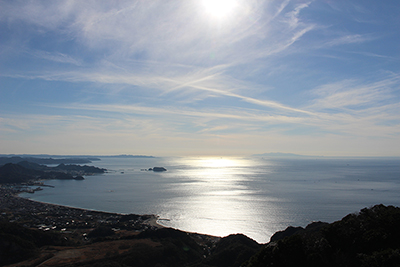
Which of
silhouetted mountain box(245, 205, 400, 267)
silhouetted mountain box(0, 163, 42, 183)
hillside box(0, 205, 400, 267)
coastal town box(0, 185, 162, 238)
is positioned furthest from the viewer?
silhouetted mountain box(0, 163, 42, 183)

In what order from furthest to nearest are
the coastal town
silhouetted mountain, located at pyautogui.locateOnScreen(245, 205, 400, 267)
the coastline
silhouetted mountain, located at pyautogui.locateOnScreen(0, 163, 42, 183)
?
1. silhouetted mountain, located at pyautogui.locateOnScreen(0, 163, 42, 183)
2. the coastline
3. the coastal town
4. silhouetted mountain, located at pyautogui.locateOnScreen(245, 205, 400, 267)

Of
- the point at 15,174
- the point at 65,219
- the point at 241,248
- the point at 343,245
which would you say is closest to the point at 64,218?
the point at 65,219

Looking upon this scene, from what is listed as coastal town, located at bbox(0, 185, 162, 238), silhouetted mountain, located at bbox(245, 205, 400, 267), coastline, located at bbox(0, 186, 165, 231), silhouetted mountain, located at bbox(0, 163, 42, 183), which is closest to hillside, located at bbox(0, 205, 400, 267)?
silhouetted mountain, located at bbox(245, 205, 400, 267)

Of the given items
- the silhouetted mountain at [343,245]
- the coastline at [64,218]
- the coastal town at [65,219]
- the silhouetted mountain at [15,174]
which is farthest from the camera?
the silhouetted mountain at [15,174]

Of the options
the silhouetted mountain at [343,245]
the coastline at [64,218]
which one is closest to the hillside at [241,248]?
the silhouetted mountain at [343,245]

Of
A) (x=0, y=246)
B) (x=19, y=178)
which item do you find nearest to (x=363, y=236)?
(x=0, y=246)

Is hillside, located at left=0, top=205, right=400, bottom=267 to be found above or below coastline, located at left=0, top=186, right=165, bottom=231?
above

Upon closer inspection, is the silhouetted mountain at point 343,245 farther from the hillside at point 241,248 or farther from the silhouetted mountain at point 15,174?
the silhouetted mountain at point 15,174

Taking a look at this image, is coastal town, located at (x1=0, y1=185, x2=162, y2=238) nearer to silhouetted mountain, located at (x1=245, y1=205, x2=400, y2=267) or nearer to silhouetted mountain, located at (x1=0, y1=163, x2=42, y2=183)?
silhouetted mountain, located at (x1=245, y1=205, x2=400, y2=267)

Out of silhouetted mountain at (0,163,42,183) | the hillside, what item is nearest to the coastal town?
the hillside

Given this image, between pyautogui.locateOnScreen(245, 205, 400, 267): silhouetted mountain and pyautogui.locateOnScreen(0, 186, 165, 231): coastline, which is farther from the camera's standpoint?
pyautogui.locateOnScreen(0, 186, 165, 231): coastline

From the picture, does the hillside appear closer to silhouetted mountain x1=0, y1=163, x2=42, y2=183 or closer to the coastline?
the coastline
